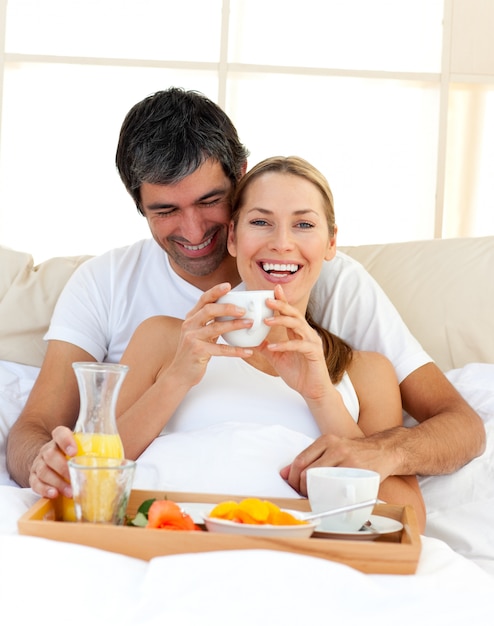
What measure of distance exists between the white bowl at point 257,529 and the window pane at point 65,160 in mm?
2567

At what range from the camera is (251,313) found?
1.44 meters

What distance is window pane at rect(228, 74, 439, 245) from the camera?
3492mm

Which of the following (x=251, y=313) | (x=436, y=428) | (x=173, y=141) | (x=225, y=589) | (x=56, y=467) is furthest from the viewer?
(x=173, y=141)

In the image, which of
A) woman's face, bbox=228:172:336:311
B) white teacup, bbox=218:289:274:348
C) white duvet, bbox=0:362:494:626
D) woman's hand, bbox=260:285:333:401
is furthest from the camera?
woman's face, bbox=228:172:336:311

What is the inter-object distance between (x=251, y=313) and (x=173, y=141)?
702 millimetres

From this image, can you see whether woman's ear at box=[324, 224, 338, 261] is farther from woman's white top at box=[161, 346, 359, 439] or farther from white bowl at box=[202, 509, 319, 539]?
white bowl at box=[202, 509, 319, 539]

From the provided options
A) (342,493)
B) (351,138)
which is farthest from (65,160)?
(342,493)

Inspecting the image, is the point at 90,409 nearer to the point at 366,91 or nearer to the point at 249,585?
the point at 249,585

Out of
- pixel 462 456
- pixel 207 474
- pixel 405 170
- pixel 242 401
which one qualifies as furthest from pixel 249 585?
pixel 405 170

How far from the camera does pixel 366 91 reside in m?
3.52

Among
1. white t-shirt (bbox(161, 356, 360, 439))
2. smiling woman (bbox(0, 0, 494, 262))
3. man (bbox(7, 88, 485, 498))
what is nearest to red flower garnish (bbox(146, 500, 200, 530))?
white t-shirt (bbox(161, 356, 360, 439))

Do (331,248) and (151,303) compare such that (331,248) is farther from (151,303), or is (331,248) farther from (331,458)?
(331,458)

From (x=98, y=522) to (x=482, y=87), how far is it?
2946 mm

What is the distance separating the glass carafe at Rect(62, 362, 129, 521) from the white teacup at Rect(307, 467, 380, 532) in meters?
0.27
